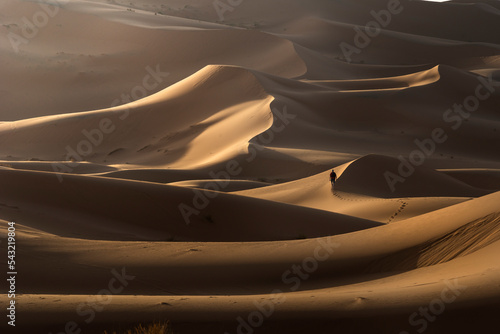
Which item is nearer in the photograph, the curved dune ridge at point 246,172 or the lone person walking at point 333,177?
the curved dune ridge at point 246,172

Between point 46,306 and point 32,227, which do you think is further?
point 32,227

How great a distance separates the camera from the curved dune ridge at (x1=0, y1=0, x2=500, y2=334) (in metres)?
6.41

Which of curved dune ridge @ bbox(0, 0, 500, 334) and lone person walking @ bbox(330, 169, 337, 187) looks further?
lone person walking @ bbox(330, 169, 337, 187)

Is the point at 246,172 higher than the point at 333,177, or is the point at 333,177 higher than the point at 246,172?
the point at 246,172

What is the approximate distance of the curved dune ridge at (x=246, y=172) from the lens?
6.41 meters

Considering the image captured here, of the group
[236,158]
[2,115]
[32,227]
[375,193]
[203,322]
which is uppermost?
[2,115]

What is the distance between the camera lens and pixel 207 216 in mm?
14195

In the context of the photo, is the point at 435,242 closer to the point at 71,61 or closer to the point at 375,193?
the point at 375,193

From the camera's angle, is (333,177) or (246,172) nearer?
(333,177)

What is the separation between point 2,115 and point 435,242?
126ft

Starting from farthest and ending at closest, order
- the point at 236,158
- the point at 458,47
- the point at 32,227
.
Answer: the point at 458,47 → the point at 236,158 → the point at 32,227

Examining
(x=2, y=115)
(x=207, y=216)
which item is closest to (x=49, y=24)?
(x=2, y=115)

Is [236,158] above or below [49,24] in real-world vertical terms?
below

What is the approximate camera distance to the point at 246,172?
24078 mm
